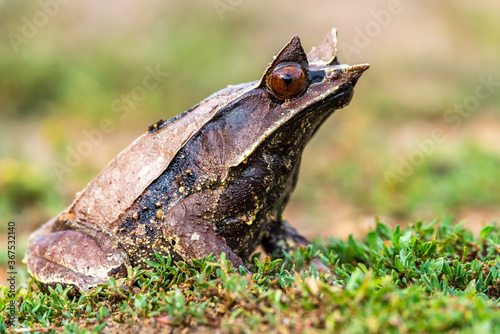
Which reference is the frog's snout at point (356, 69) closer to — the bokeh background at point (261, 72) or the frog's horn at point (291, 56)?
the frog's horn at point (291, 56)

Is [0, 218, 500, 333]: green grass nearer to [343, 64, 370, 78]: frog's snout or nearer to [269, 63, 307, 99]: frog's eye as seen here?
[269, 63, 307, 99]: frog's eye

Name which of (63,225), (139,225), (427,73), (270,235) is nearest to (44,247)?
(63,225)

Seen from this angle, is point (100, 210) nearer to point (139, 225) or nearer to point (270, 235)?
point (139, 225)

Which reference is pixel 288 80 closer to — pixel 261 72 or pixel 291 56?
pixel 291 56

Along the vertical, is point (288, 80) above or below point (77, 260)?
above

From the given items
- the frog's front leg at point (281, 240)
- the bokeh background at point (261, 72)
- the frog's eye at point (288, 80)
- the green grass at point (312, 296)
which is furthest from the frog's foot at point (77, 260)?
the bokeh background at point (261, 72)

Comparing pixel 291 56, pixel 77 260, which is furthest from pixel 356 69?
pixel 77 260
